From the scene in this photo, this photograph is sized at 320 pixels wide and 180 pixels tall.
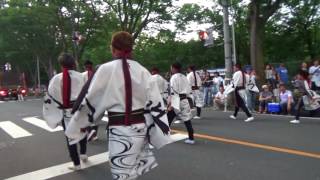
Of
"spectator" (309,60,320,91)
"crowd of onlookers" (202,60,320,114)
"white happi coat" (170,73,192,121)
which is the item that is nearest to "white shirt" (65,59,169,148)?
"white happi coat" (170,73,192,121)

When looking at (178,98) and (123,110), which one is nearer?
(123,110)

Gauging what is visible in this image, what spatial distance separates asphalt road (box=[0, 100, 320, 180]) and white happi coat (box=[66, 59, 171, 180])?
6.82 feet

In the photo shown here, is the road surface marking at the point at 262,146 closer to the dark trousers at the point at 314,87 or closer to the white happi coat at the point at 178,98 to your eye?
the white happi coat at the point at 178,98

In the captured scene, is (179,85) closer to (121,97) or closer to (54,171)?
(54,171)

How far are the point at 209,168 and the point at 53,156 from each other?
10.5 ft

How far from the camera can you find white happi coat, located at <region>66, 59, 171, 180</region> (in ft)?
→ 14.5

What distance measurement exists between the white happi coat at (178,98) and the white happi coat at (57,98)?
2.73 m

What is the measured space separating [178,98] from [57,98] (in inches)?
121

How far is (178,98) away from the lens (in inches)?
378

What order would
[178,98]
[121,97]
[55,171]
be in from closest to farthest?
[121,97] → [55,171] → [178,98]

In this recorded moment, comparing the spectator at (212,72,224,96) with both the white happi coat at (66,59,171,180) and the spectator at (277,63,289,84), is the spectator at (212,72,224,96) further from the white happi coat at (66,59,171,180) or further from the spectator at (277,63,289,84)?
the white happi coat at (66,59,171,180)

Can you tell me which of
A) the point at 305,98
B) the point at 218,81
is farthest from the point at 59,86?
the point at 218,81

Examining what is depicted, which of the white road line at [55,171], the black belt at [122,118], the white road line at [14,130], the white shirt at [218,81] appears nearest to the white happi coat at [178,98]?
the white road line at [55,171]

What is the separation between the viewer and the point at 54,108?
288 inches
